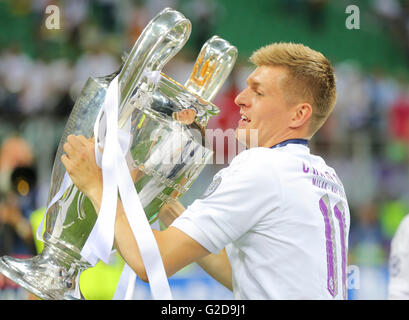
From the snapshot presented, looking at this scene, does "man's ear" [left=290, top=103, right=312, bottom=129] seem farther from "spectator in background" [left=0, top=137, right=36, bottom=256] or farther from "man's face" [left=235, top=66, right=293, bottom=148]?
"spectator in background" [left=0, top=137, right=36, bottom=256]

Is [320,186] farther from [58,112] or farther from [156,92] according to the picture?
[58,112]

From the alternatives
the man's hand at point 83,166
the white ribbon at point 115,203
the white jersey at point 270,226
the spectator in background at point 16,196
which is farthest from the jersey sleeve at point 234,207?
the spectator in background at point 16,196

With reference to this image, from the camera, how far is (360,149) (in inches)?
222

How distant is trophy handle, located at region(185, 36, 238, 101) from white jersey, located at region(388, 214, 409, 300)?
5.06 ft

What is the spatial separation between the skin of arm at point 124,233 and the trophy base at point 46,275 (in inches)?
6.7

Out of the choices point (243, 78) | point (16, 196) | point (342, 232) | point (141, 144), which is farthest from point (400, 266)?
point (243, 78)

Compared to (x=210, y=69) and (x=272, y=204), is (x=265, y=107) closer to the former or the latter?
(x=210, y=69)

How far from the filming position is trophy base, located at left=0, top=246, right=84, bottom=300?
1534 mm

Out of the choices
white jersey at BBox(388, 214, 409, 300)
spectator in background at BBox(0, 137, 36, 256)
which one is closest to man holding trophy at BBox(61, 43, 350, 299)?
white jersey at BBox(388, 214, 409, 300)

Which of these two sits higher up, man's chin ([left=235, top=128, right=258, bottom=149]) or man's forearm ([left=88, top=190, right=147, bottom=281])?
man's chin ([left=235, top=128, right=258, bottom=149])

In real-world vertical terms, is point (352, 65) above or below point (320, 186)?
above

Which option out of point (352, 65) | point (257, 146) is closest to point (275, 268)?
point (257, 146)

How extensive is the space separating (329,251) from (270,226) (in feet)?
0.57

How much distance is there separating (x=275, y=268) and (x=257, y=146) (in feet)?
1.25
